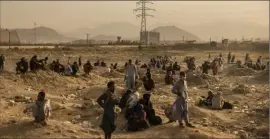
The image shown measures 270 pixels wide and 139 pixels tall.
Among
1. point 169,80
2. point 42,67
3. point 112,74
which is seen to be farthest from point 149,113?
point 112,74

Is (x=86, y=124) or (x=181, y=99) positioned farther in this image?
(x=86, y=124)

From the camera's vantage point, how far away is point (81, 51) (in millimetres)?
51094

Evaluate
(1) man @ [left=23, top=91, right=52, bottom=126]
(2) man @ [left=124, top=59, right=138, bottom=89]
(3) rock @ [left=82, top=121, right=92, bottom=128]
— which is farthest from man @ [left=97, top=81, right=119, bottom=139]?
(2) man @ [left=124, top=59, right=138, bottom=89]

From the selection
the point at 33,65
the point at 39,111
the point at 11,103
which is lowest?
the point at 11,103

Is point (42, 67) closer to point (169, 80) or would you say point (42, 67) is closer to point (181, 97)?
point (169, 80)

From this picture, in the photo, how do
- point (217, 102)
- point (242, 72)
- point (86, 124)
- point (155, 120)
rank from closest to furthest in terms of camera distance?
point (155, 120) < point (86, 124) < point (217, 102) < point (242, 72)

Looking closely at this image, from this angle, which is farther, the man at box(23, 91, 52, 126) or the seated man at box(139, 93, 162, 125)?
the seated man at box(139, 93, 162, 125)

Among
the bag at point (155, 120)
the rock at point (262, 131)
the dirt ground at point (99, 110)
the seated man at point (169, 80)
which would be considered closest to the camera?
the dirt ground at point (99, 110)

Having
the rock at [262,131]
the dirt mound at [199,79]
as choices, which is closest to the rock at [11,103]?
the rock at [262,131]

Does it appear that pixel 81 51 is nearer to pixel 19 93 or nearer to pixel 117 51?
pixel 117 51

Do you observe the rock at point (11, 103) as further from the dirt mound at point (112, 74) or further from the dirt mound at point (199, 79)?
the dirt mound at point (112, 74)

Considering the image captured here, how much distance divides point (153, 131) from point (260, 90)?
11117mm

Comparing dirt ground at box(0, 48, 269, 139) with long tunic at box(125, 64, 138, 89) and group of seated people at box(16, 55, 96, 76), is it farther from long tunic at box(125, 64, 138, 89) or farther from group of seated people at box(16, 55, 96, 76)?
long tunic at box(125, 64, 138, 89)

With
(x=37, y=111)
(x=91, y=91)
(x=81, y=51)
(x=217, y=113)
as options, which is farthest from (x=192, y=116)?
(x=81, y=51)
